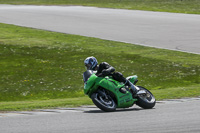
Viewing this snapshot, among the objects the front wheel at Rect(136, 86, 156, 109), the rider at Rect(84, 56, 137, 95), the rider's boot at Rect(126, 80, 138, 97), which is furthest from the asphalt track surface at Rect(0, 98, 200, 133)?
the rider at Rect(84, 56, 137, 95)

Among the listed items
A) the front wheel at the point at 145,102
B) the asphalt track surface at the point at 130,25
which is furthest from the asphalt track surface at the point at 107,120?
the asphalt track surface at the point at 130,25

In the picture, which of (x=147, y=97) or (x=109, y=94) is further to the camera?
(x=147, y=97)

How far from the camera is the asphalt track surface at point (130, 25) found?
2712 centimetres

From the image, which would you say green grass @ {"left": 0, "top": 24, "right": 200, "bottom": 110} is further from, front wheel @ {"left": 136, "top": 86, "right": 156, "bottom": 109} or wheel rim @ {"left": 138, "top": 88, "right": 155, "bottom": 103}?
front wheel @ {"left": 136, "top": 86, "right": 156, "bottom": 109}

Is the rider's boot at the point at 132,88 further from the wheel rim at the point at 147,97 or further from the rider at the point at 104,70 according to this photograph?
the wheel rim at the point at 147,97

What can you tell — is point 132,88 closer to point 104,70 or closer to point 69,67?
point 104,70

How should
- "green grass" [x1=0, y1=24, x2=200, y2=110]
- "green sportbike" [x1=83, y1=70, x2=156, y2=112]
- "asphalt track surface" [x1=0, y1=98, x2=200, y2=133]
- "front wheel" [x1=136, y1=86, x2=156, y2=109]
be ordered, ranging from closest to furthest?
"asphalt track surface" [x1=0, y1=98, x2=200, y2=133]
"green sportbike" [x1=83, y1=70, x2=156, y2=112]
"front wheel" [x1=136, y1=86, x2=156, y2=109]
"green grass" [x1=0, y1=24, x2=200, y2=110]

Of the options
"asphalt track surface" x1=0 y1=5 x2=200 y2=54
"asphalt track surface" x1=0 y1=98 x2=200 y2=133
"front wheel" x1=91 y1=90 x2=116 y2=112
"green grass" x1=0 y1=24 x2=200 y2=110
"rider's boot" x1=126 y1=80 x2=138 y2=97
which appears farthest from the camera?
"asphalt track surface" x1=0 y1=5 x2=200 y2=54

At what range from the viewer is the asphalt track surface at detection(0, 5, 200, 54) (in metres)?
27.1

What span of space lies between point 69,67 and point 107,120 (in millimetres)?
11155

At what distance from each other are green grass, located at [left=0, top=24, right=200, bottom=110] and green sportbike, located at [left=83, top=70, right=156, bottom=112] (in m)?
1.66

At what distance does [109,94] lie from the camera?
→ 10.5m

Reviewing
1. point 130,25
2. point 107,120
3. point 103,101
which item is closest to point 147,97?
point 103,101

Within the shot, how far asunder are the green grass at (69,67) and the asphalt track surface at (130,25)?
194cm
